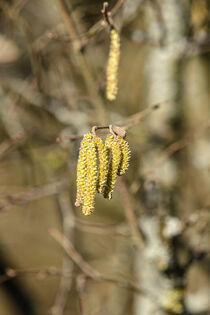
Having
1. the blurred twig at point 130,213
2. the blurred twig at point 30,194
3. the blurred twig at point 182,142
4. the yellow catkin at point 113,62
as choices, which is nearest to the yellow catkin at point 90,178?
the yellow catkin at point 113,62

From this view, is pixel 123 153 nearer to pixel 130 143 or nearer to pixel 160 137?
pixel 130 143

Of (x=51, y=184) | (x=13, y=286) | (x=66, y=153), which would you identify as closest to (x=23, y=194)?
(x=51, y=184)

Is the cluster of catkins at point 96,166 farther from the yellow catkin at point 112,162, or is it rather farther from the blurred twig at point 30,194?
the blurred twig at point 30,194

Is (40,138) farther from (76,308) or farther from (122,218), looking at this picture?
(76,308)

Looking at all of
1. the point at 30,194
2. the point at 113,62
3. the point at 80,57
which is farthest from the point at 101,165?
the point at 30,194

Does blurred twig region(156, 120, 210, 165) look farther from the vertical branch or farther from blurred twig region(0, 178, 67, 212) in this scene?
blurred twig region(0, 178, 67, 212)

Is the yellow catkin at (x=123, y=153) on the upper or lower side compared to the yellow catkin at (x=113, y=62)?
lower

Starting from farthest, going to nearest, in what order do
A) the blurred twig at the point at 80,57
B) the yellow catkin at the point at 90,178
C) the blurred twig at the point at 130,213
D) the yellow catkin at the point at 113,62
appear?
the blurred twig at the point at 130,213 → the blurred twig at the point at 80,57 → the yellow catkin at the point at 113,62 → the yellow catkin at the point at 90,178

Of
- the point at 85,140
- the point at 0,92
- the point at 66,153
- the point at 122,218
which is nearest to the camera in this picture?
the point at 85,140
